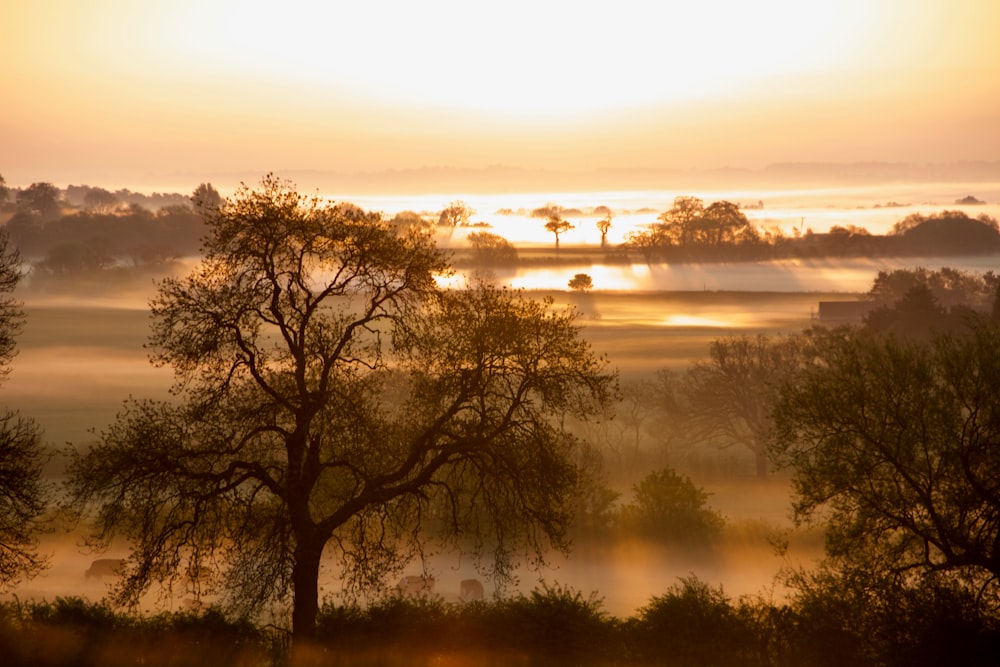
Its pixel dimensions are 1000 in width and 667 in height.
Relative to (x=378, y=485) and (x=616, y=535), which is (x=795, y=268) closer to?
(x=616, y=535)

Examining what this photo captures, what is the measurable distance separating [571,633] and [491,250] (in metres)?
123

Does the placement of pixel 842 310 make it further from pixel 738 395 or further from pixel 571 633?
pixel 571 633

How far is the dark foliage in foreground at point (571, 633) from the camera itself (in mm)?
24531

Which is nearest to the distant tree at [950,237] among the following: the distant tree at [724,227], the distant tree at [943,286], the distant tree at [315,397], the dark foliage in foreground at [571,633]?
the distant tree at [724,227]

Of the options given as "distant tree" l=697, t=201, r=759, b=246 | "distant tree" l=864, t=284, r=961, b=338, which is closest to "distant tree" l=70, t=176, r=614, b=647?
"distant tree" l=864, t=284, r=961, b=338

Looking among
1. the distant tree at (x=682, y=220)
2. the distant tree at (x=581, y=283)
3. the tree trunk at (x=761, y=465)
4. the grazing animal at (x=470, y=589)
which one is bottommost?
the tree trunk at (x=761, y=465)

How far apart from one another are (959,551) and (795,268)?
14900 centimetres

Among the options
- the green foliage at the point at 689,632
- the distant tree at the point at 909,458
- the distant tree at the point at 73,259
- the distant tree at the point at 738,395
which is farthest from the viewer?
the distant tree at the point at 73,259

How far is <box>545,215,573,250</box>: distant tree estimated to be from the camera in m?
172

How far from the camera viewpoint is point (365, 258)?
27219 millimetres

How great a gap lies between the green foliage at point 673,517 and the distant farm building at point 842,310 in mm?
82188

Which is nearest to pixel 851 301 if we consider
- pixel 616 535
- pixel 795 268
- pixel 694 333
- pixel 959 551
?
pixel 694 333

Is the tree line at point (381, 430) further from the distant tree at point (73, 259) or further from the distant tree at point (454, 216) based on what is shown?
the distant tree at point (73, 259)

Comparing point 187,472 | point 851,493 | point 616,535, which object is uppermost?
point 187,472
